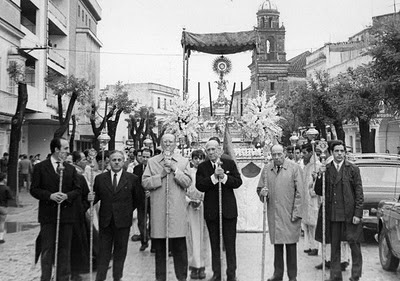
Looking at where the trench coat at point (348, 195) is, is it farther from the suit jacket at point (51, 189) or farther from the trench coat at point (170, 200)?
the suit jacket at point (51, 189)

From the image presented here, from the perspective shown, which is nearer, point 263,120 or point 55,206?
point 55,206

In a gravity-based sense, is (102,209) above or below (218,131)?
below

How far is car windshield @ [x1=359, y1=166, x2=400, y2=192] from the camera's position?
1135cm

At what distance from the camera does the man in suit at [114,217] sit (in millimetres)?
7316

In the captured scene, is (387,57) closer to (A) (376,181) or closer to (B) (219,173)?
(A) (376,181)

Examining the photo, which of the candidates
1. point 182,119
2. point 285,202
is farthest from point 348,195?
point 182,119

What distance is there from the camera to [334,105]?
32.7m

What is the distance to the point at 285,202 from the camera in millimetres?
7668

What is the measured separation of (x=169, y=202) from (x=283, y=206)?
1.61 meters

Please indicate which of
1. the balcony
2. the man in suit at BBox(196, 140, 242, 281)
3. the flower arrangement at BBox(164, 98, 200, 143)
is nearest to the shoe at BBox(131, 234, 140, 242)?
Result: the man in suit at BBox(196, 140, 242, 281)

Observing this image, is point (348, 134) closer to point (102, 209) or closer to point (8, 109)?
point (8, 109)

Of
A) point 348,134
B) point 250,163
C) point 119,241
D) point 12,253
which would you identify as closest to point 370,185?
point 250,163

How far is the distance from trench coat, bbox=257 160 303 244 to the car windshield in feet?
13.2

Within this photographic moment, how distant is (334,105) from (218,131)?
684 inches
